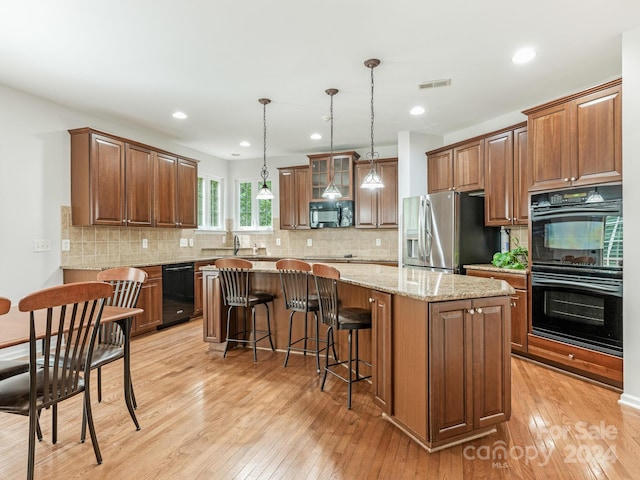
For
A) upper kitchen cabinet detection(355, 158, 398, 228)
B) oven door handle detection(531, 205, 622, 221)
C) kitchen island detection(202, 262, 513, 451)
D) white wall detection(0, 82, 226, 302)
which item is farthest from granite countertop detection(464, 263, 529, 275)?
white wall detection(0, 82, 226, 302)

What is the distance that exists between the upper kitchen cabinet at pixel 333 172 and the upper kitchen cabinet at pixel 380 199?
0.13 metres

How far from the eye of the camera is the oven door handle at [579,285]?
2793 mm

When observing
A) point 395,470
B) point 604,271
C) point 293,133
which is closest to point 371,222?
point 293,133

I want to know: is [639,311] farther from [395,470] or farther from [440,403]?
[395,470]

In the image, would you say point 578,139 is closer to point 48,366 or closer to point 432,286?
point 432,286

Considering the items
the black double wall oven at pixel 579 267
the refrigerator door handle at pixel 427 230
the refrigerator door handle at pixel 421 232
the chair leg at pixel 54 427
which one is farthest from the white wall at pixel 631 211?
the chair leg at pixel 54 427

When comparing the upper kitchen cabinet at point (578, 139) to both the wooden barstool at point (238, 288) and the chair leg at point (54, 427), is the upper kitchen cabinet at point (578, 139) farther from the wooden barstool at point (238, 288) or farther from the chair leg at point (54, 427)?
the chair leg at point (54, 427)

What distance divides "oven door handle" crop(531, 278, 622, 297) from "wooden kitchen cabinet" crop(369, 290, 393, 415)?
1877 millimetres

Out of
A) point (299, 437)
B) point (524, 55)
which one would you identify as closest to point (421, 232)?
point (524, 55)

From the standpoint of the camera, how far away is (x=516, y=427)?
7.54ft

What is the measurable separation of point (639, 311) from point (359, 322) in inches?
78.7

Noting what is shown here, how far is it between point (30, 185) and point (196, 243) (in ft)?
9.08

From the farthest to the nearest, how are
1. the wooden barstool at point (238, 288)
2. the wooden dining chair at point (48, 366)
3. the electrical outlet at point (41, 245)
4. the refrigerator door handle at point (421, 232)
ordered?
the refrigerator door handle at point (421, 232)
the electrical outlet at point (41, 245)
the wooden barstool at point (238, 288)
the wooden dining chair at point (48, 366)

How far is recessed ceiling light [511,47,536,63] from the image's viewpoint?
292cm
